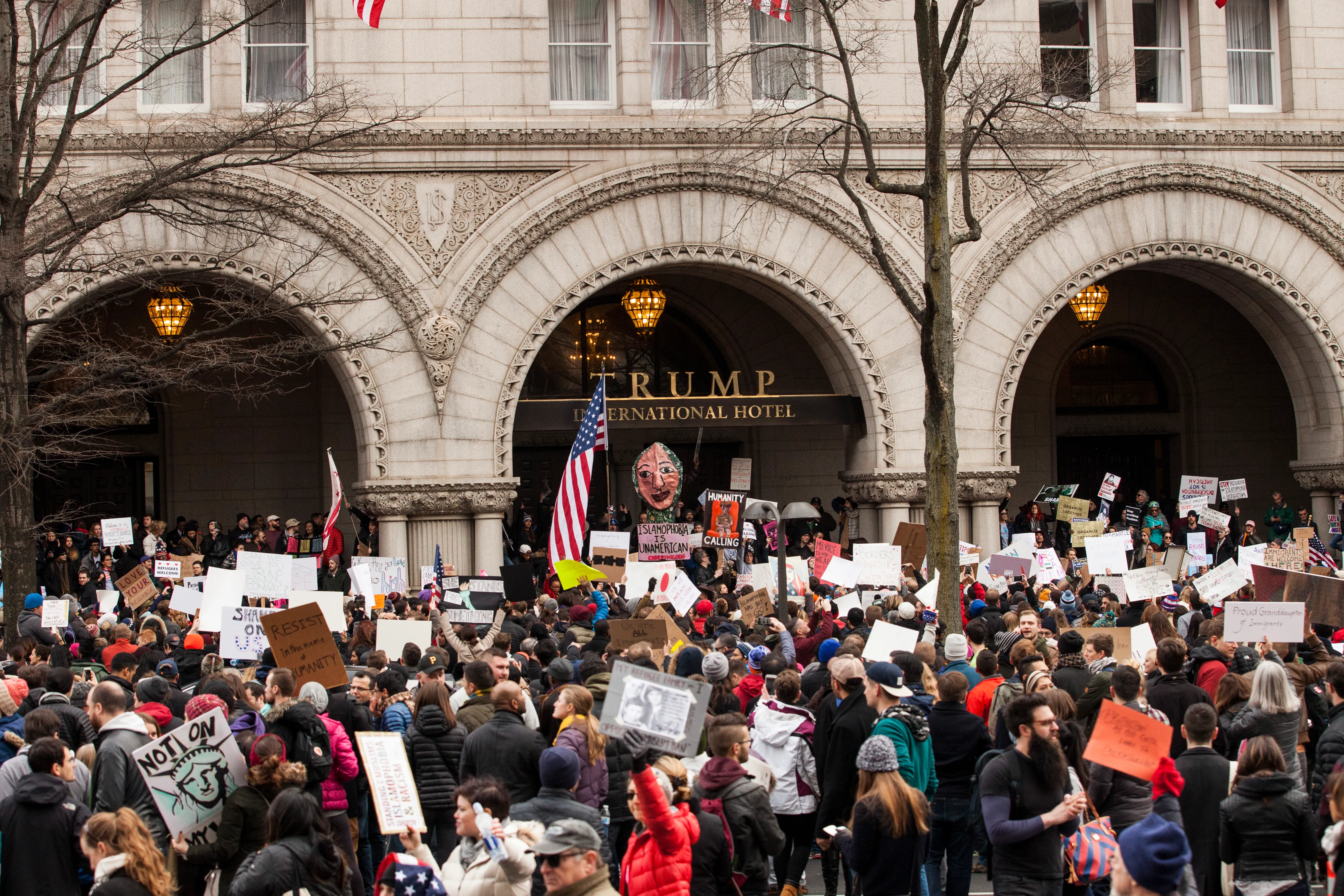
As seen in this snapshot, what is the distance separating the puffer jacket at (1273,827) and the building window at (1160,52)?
19.6 m

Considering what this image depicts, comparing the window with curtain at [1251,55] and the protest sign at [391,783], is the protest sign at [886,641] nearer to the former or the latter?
the protest sign at [391,783]

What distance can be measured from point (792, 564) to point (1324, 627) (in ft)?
21.6

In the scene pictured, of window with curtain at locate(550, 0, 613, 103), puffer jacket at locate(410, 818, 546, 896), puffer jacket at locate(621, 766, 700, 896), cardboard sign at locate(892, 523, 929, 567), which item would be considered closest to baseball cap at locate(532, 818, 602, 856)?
puffer jacket at locate(410, 818, 546, 896)

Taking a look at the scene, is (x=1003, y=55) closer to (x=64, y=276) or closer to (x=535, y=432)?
(x=535, y=432)

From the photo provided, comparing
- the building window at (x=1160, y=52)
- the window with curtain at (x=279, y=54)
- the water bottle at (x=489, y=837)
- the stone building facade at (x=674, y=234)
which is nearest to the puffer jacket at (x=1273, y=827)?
the water bottle at (x=489, y=837)

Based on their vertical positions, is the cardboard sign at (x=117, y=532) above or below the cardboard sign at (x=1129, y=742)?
above

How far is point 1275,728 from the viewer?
29.7 ft

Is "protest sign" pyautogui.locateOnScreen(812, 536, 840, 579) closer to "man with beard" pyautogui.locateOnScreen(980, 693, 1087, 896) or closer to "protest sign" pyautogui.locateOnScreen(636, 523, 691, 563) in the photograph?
"protest sign" pyautogui.locateOnScreen(636, 523, 691, 563)

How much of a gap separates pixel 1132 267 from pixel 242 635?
54.7 ft

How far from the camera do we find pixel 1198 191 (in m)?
24.5

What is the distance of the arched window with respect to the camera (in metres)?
30.4

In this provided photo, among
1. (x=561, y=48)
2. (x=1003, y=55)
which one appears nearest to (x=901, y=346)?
(x=1003, y=55)

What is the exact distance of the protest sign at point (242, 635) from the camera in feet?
42.4

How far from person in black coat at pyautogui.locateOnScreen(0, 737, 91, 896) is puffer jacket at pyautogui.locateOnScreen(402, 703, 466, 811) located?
2.23 meters
